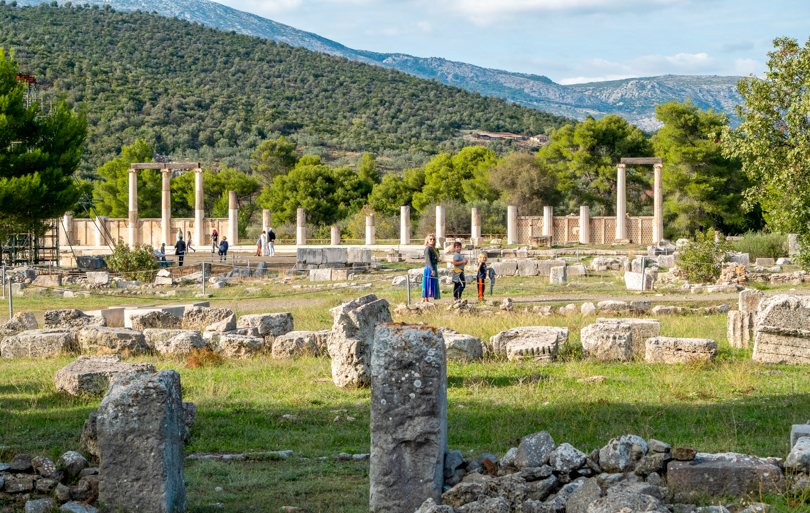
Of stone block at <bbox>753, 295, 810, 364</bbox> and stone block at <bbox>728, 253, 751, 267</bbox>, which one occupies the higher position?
stone block at <bbox>728, 253, 751, 267</bbox>

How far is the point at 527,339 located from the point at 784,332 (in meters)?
3.67

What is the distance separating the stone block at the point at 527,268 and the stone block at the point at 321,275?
7074 millimetres

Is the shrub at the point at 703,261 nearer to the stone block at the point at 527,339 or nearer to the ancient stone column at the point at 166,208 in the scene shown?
the stone block at the point at 527,339

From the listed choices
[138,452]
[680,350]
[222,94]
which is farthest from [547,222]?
[222,94]

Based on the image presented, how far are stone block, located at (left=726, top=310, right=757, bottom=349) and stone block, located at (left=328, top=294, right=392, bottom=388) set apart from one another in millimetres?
6031

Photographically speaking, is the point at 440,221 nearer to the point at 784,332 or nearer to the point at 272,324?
the point at 272,324

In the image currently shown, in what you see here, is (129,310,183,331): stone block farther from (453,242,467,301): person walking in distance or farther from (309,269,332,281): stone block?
(309,269,332,281): stone block

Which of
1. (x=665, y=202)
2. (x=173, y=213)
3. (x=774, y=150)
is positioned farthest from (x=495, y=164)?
(x=774, y=150)

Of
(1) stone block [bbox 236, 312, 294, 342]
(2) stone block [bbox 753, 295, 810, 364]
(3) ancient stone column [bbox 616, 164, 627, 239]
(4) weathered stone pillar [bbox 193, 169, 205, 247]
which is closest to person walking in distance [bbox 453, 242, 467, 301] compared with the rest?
(1) stone block [bbox 236, 312, 294, 342]

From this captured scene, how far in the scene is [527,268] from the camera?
93.7ft

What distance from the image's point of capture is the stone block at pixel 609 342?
37.6 ft

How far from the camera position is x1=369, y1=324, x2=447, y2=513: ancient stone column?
550cm

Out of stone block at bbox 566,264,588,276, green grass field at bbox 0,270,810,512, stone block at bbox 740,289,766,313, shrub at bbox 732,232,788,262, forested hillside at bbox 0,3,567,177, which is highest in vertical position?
forested hillside at bbox 0,3,567,177

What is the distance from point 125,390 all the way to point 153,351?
23.7 ft
